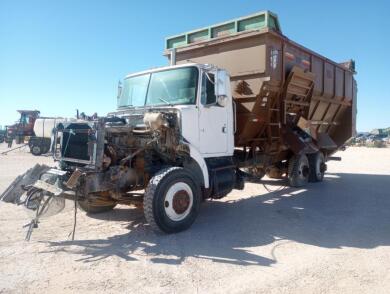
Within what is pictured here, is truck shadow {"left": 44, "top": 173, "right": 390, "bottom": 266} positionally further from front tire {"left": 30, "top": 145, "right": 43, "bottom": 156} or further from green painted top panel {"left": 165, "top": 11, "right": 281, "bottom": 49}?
front tire {"left": 30, "top": 145, "right": 43, "bottom": 156}

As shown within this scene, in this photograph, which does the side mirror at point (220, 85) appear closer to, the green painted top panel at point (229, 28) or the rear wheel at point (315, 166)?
the green painted top panel at point (229, 28)

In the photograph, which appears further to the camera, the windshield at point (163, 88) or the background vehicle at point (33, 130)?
the background vehicle at point (33, 130)

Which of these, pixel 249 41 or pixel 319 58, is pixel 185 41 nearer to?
pixel 249 41

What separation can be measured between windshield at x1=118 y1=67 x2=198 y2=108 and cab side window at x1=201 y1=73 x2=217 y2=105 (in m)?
0.18

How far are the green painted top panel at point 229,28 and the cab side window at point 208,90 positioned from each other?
226cm

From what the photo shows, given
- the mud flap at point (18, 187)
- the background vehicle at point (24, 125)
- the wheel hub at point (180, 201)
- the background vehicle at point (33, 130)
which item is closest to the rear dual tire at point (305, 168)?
the wheel hub at point (180, 201)

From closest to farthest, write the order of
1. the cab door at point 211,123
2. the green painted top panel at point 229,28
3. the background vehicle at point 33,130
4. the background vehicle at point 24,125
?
the cab door at point 211,123 → the green painted top panel at point 229,28 → the background vehicle at point 33,130 → the background vehicle at point 24,125

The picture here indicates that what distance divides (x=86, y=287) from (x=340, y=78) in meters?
10.9

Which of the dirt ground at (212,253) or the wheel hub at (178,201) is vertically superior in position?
the wheel hub at (178,201)

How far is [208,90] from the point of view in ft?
21.5

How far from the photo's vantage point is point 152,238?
5.48 metres

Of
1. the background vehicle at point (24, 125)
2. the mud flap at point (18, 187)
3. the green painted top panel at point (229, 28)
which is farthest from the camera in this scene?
the background vehicle at point (24, 125)

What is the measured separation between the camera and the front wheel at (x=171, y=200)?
545 cm

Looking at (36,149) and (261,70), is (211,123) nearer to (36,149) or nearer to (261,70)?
(261,70)
